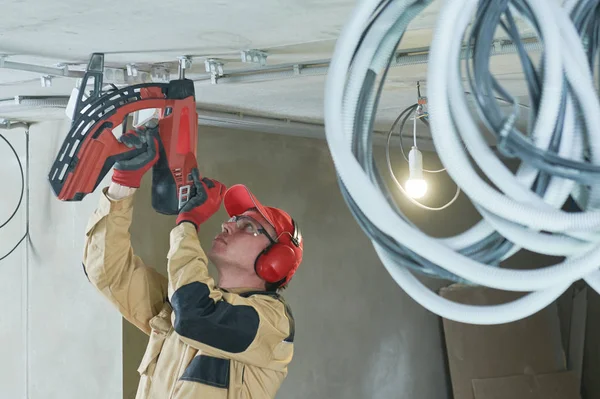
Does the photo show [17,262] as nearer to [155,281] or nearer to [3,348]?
[3,348]

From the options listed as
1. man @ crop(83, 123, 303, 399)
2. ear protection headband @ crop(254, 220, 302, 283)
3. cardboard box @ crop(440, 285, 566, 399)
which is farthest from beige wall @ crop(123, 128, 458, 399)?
ear protection headband @ crop(254, 220, 302, 283)

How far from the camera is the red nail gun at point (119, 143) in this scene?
1877 millimetres

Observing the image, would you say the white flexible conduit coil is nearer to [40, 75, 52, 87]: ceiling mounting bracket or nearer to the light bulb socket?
[40, 75, 52, 87]: ceiling mounting bracket

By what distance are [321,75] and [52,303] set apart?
69.1 inches

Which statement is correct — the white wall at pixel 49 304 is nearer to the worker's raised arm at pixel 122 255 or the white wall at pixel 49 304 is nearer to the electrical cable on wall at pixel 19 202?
the electrical cable on wall at pixel 19 202

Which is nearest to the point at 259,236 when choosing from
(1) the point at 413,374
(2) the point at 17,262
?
(2) the point at 17,262

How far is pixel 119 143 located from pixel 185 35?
35 cm

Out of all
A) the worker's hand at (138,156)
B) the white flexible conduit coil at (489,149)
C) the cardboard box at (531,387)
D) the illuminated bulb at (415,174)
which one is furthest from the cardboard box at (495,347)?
the white flexible conduit coil at (489,149)

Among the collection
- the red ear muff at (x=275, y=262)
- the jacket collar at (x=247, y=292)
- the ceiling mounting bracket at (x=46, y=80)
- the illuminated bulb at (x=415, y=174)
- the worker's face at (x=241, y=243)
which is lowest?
the jacket collar at (x=247, y=292)

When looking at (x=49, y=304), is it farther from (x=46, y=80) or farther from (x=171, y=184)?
(x=171, y=184)

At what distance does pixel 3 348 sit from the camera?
11.5ft

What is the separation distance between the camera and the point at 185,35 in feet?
6.49

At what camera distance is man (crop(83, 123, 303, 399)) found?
226cm

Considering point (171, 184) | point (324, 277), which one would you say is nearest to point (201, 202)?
point (171, 184)
